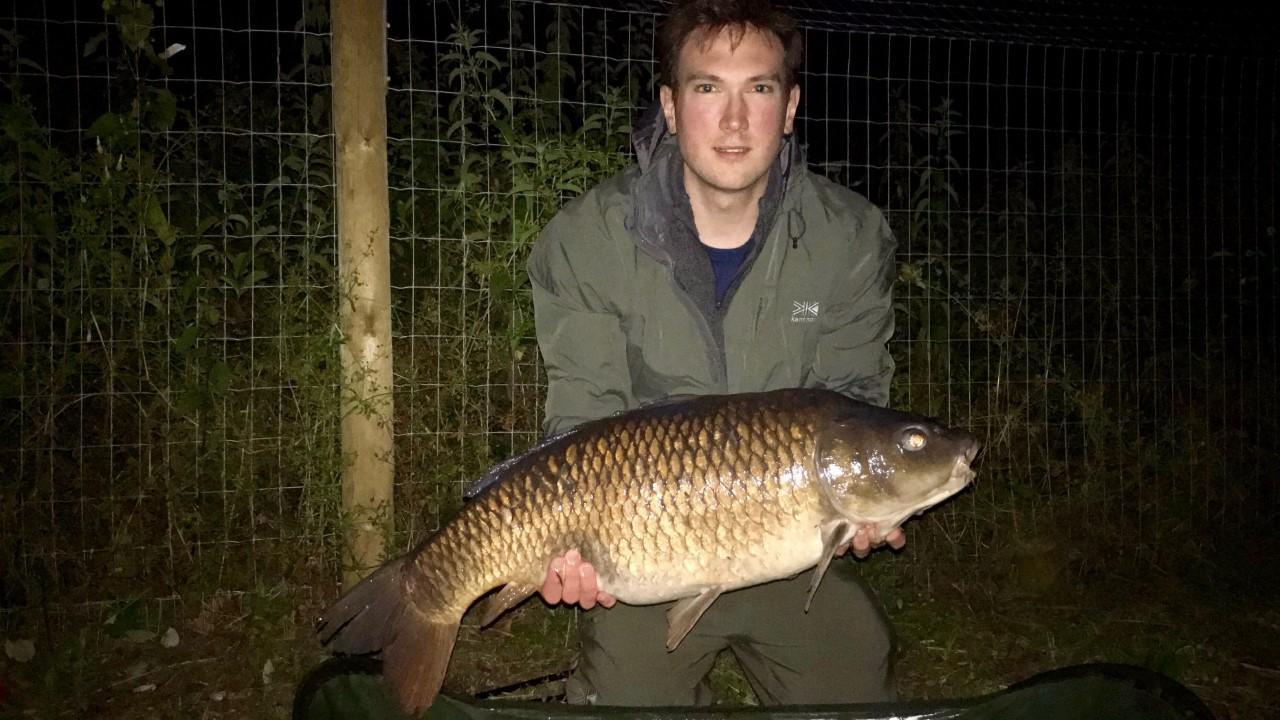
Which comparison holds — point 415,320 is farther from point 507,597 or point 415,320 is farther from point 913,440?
point 913,440

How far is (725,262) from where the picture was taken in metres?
2.45

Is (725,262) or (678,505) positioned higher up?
(725,262)

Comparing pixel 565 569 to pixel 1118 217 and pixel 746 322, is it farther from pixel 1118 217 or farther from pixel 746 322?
pixel 1118 217

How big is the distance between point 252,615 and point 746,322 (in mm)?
1871

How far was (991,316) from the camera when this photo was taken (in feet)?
13.3

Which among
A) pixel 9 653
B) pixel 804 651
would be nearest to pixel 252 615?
pixel 9 653

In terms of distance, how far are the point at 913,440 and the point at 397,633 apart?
1.13 metres

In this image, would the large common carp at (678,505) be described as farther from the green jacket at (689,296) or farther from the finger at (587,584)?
the green jacket at (689,296)

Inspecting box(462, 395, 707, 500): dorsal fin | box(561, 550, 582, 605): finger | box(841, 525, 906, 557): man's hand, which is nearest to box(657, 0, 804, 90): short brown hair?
box(462, 395, 707, 500): dorsal fin

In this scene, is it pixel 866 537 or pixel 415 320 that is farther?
pixel 415 320

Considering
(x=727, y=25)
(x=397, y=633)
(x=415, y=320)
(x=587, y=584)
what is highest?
(x=727, y=25)

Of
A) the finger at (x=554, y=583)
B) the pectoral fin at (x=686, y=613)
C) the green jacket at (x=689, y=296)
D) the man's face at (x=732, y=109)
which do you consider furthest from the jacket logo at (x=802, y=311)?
the finger at (x=554, y=583)

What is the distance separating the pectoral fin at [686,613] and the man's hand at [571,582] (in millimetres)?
140

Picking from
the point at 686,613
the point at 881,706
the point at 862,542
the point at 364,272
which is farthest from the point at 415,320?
the point at 881,706
